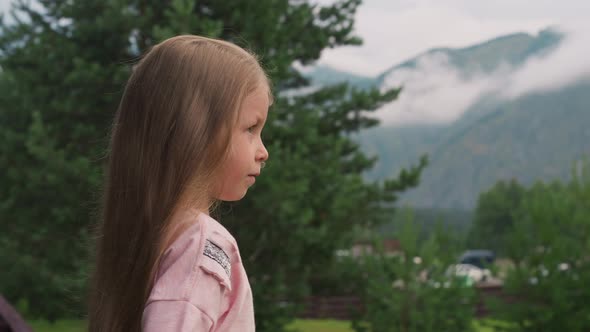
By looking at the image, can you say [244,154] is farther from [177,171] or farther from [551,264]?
[551,264]

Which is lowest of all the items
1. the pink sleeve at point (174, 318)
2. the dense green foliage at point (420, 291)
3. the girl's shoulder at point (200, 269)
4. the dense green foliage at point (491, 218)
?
the dense green foliage at point (491, 218)

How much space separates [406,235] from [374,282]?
1.02 meters

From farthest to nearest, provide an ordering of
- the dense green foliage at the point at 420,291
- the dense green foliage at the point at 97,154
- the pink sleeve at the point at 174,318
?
the dense green foliage at the point at 420,291 < the dense green foliage at the point at 97,154 < the pink sleeve at the point at 174,318

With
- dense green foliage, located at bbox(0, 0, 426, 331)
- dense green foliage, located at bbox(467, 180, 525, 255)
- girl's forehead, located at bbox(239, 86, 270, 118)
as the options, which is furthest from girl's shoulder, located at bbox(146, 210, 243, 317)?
dense green foliage, located at bbox(467, 180, 525, 255)

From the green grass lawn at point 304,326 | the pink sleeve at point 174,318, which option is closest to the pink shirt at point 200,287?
the pink sleeve at point 174,318

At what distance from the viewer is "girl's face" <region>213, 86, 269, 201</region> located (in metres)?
1.44

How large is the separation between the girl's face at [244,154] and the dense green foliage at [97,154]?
8.69m

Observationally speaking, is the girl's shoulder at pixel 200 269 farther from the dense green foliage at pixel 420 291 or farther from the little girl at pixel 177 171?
the dense green foliage at pixel 420 291

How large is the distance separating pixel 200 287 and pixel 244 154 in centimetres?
31

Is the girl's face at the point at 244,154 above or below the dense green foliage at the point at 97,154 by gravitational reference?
above

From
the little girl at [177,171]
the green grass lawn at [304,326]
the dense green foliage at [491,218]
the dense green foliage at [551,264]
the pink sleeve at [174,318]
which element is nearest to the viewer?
the pink sleeve at [174,318]

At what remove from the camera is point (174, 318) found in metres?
1.23

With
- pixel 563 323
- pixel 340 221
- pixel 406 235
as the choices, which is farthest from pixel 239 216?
pixel 563 323

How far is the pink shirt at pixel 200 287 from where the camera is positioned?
1.24 metres
